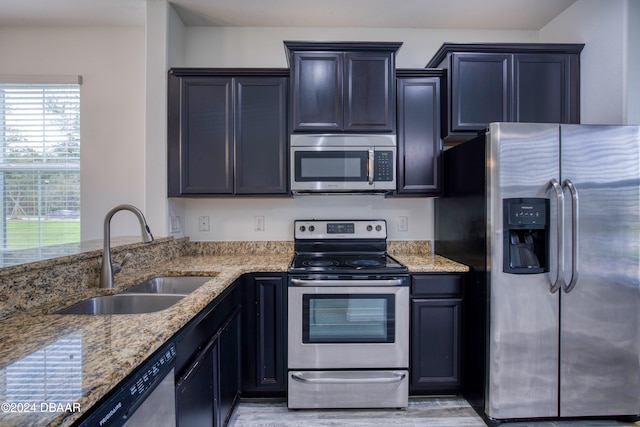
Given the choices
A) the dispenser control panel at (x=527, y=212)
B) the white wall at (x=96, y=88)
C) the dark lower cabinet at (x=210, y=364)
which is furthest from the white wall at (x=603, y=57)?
the white wall at (x=96, y=88)

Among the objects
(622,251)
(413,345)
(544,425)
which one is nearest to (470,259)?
(413,345)

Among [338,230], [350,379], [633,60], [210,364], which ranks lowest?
[350,379]

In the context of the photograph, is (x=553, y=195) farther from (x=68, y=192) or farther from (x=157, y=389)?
(x=68, y=192)

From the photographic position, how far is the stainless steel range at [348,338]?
1.90 m

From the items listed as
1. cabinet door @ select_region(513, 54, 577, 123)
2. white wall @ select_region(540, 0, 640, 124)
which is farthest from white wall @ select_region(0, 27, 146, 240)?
white wall @ select_region(540, 0, 640, 124)

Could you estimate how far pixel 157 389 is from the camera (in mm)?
925

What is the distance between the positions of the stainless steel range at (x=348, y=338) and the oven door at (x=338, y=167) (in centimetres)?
61

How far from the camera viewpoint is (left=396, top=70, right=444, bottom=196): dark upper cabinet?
88.0 inches

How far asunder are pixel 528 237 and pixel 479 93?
109cm

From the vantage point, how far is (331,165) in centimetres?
217

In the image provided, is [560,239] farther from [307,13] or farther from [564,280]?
[307,13]

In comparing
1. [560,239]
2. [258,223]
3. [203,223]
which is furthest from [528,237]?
[203,223]

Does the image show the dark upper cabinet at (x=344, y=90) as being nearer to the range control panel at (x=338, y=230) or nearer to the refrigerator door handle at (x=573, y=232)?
the range control panel at (x=338, y=230)

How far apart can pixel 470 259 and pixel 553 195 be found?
58cm
